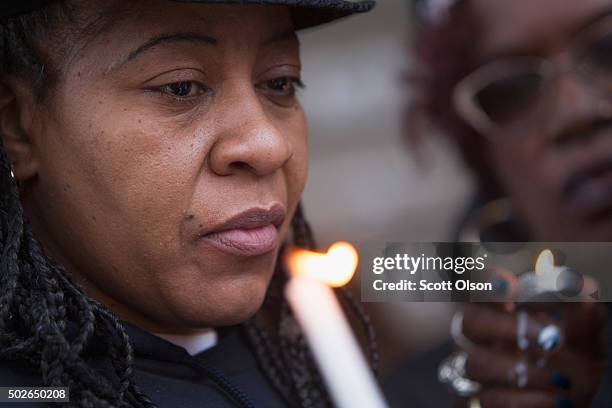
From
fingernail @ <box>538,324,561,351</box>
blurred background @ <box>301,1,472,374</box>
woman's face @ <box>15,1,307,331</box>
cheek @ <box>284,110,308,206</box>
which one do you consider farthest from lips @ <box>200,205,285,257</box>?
blurred background @ <box>301,1,472,374</box>

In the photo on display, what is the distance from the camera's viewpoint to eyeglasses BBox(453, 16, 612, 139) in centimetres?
282

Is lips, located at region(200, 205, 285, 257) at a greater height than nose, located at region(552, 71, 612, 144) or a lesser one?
lesser

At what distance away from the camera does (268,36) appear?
1.84m

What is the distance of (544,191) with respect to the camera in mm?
3047

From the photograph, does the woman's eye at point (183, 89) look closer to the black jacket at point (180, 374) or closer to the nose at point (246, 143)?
the nose at point (246, 143)

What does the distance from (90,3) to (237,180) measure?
462mm

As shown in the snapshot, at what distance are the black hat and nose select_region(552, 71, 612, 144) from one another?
1131mm

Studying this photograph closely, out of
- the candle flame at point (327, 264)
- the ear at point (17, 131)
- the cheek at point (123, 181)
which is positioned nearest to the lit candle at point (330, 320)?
the candle flame at point (327, 264)

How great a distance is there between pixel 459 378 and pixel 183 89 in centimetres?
120

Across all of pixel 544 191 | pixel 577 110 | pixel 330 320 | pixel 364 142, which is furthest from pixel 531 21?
pixel 364 142

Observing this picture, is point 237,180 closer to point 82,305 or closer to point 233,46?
point 233,46

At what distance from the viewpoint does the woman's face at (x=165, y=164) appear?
1.70 metres

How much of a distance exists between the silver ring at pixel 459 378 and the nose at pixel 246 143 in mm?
Answer: 959

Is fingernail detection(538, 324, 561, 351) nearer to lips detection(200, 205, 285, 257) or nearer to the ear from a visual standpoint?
lips detection(200, 205, 285, 257)
